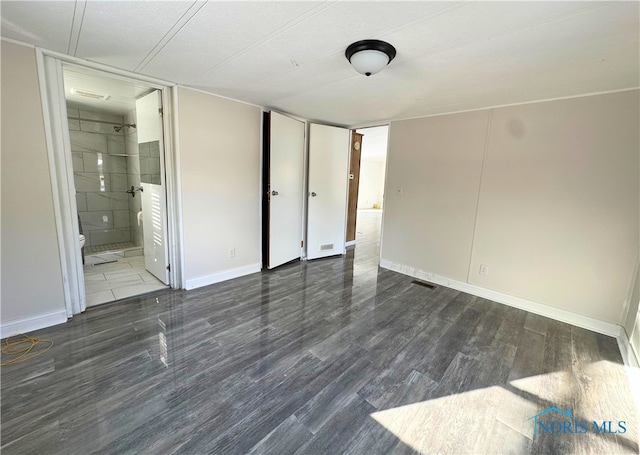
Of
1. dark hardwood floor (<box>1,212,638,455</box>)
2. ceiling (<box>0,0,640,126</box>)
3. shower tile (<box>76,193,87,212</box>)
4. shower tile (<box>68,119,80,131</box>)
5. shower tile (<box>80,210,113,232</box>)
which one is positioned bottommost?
dark hardwood floor (<box>1,212,638,455</box>)

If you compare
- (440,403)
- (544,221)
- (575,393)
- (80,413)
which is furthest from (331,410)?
(544,221)

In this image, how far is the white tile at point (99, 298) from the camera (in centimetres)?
267

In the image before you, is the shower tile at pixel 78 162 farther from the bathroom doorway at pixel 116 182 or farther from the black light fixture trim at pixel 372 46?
the black light fixture trim at pixel 372 46

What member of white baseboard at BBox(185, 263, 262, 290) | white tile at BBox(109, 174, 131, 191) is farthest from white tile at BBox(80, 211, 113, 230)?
white baseboard at BBox(185, 263, 262, 290)

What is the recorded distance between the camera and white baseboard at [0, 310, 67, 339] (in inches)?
81.2

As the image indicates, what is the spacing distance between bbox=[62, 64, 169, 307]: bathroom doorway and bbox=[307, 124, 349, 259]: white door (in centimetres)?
202

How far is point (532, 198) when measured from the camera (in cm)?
280

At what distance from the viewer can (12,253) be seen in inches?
80.4

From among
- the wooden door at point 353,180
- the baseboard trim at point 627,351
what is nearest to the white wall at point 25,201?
the wooden door at point 353,180

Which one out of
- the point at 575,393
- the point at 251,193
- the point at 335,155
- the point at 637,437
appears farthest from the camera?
the point at 335,155

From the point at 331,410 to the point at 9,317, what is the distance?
2.49 m

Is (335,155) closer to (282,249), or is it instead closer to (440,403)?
(282,249)

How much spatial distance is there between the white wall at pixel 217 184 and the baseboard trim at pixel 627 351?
3612mm

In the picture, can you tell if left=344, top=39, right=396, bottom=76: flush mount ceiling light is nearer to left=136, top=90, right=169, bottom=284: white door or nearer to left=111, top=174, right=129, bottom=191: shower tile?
left=136, top=90, right=169, bottom=284: white door
